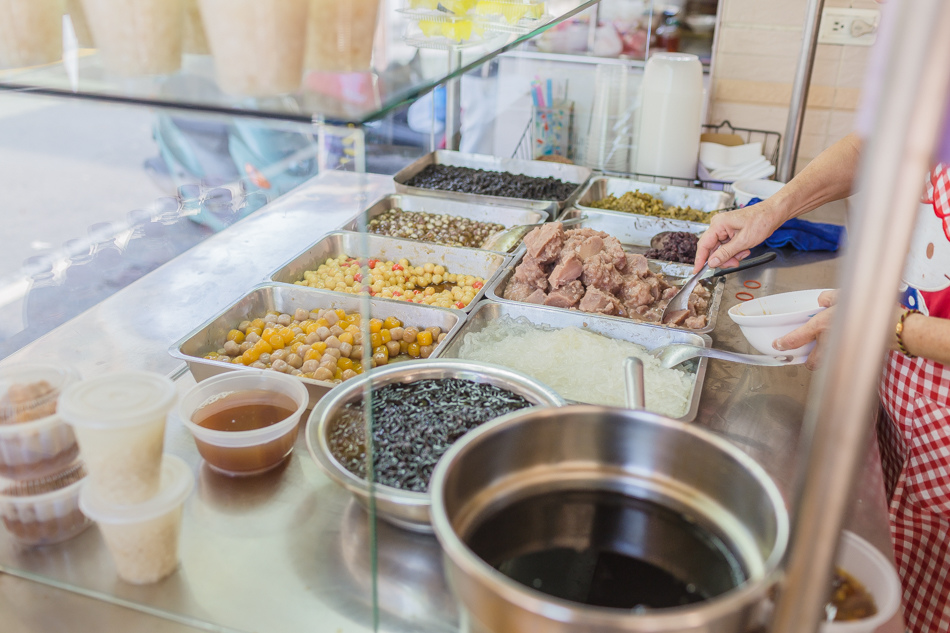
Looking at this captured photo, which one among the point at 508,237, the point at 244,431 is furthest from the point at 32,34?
the point at 508,237

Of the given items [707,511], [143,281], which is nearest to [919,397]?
[707,511]

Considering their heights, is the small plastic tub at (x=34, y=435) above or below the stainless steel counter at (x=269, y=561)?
above

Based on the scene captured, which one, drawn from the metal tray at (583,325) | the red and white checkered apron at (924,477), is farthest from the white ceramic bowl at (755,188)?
the metal tray at (583,325)

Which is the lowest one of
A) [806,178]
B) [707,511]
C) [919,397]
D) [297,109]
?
[919,397]

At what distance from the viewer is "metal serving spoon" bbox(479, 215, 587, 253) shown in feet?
6.63

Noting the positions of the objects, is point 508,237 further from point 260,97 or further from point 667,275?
point 260,97

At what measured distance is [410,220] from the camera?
221 centimetres

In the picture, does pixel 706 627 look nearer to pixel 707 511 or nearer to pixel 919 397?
pixel 707 511

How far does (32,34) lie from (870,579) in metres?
1.02

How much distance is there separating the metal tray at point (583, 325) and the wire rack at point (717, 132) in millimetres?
1070

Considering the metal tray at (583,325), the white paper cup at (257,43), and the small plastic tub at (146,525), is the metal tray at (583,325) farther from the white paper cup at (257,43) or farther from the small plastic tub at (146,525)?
the white paper cup at (257,43)

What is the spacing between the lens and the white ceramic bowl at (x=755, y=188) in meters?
2.29

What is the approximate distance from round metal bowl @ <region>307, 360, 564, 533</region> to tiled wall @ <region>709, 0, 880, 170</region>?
2.52 m

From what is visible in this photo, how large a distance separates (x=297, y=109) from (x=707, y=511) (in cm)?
56
